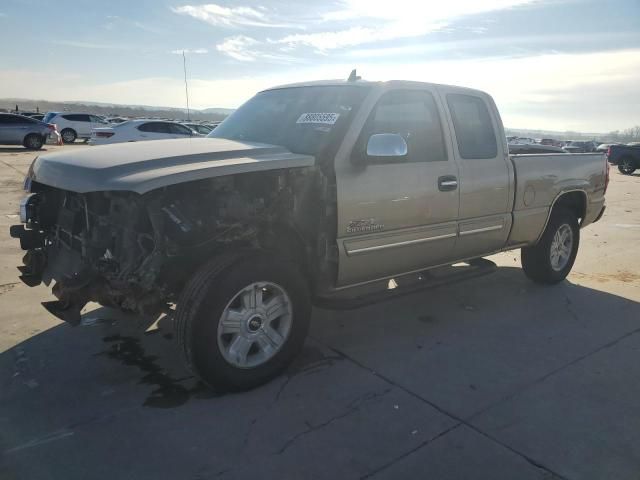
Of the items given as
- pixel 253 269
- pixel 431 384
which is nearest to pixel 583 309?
pixel 431 384

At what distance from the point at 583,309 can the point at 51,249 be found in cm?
491

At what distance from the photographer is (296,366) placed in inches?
151

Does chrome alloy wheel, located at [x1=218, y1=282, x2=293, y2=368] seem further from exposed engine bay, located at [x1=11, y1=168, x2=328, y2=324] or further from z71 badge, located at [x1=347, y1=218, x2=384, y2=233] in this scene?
z71 badge, located at [x1=347, y1=218, x2=384, y2=233]

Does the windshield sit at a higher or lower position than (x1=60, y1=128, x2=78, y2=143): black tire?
higher

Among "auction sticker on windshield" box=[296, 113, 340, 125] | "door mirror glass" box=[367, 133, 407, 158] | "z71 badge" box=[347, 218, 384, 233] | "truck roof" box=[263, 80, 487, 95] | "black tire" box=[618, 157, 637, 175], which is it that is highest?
"truck roof" box=[263, 80, 487, 95]

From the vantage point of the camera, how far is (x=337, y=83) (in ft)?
14.5

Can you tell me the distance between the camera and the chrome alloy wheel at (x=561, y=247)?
5961 millimetres

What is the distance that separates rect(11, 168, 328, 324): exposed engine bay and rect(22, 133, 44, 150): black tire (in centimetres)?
2201

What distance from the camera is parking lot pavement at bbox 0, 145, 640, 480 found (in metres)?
2.73

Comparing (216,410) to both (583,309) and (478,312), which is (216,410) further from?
(583,309)

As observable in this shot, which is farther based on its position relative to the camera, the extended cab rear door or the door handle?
the extended cab rear door

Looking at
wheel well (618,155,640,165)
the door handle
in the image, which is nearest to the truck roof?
the door handle

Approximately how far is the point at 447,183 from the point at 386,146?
3.11ft

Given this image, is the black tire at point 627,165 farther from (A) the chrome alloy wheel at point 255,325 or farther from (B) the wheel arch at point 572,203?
(A) the chrome alloy wheel at point 255,325
